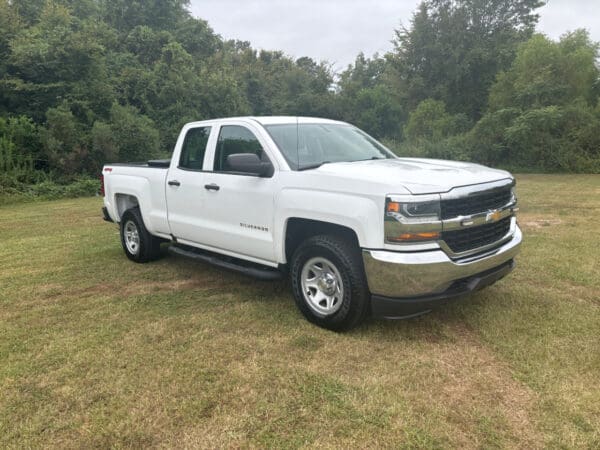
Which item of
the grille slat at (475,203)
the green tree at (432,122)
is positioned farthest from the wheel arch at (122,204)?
the green tree at (432,122)

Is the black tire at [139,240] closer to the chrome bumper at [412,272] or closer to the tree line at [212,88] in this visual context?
the chrome bumper at [412,272]

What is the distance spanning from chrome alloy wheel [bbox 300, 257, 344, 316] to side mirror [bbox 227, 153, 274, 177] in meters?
0.95

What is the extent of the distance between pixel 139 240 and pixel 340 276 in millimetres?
3559

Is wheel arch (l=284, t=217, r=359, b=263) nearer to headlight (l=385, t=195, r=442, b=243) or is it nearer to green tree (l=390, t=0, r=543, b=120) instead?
headlight (l=385, t=195, r=442, b=243)

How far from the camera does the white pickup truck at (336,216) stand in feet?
11.4

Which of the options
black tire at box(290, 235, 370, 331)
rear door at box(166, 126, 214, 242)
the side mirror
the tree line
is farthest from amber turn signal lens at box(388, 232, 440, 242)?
the tree line

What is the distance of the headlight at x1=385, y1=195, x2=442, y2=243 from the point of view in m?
3.40

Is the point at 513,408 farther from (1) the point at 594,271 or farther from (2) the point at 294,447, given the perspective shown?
(1) the point at 594,271

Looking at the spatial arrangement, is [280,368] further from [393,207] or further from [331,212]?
[393,207]

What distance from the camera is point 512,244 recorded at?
4191mm

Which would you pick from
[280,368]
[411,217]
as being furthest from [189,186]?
[411,217]

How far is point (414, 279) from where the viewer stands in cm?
345

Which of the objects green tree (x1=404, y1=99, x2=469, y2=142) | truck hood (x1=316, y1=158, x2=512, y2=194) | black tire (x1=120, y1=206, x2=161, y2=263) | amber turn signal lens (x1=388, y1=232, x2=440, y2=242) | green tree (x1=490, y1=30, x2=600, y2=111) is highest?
green tree (x1=490, y1=30, x2=600, y2=111)

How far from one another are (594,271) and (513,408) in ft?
11.3
